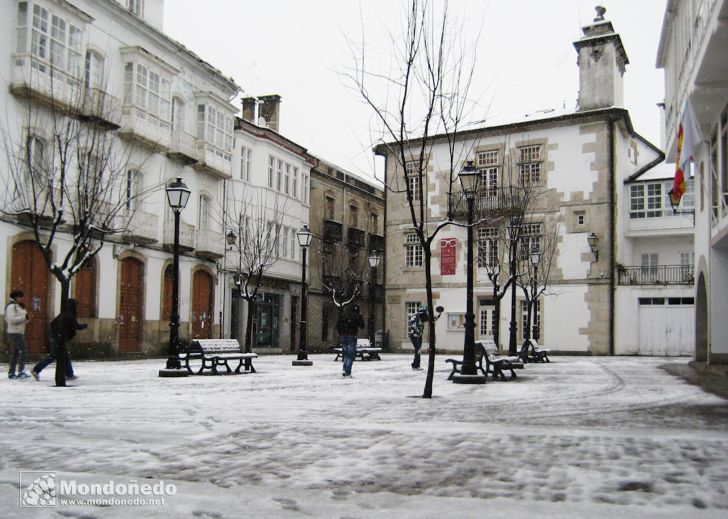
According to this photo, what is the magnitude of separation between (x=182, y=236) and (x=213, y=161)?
11.8 feet

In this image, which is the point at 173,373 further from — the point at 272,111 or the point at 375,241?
the point at 375,241

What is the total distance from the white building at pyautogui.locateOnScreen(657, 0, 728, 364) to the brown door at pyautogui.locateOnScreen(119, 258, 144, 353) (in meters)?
18.4

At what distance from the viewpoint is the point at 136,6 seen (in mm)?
27969

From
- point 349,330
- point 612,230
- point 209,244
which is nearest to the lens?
point 349,330

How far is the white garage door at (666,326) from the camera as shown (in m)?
33.3

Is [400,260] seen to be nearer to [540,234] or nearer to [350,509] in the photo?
[540,234]

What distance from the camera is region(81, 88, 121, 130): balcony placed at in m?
22.1

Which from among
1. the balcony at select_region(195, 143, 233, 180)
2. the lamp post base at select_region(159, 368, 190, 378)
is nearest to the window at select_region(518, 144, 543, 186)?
the balcony at select_region(195, 143, 233, 180)

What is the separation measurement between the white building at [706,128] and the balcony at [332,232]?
20.4 meters

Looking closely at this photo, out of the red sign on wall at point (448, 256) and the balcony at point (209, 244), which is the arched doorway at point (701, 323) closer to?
the red sign on wall at point (448, 256)

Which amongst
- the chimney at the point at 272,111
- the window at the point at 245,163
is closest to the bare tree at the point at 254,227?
the window at the point at 245,163

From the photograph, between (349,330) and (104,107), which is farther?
(104,107)

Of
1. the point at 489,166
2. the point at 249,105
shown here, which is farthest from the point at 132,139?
the point at 489,166

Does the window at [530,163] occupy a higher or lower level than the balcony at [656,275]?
higher
